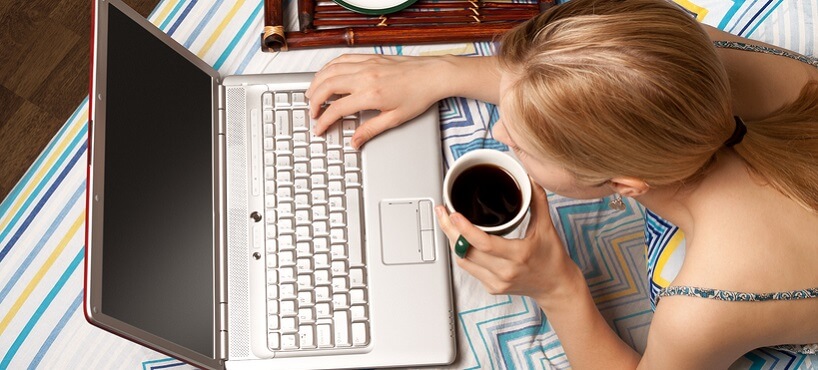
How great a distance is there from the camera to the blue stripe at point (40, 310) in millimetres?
808

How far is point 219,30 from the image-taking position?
911mm

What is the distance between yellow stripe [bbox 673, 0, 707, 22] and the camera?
0.89 m

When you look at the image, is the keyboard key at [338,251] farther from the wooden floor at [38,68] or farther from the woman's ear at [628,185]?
the wooden floor at [38,68]

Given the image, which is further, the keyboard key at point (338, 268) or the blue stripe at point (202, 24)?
the blue stripe at point (202, 24)

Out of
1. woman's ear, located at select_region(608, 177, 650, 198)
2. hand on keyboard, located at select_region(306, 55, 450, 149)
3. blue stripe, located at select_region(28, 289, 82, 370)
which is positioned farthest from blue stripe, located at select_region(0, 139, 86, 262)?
woman's ear, located at select_region(608, 177, 650, 198)

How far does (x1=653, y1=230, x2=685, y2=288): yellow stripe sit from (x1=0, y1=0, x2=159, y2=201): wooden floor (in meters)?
1.07

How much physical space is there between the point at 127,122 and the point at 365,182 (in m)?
0.28

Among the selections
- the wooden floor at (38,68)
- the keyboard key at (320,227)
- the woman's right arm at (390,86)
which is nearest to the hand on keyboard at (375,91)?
the woman's right arm at (390,86)

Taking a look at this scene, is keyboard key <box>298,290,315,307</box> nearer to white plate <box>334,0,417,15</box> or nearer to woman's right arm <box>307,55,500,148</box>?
woman's right arm <box>307,55,500,148</box>

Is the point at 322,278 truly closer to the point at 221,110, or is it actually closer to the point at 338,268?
the point at 338,268

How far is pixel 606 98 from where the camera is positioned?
52 cm

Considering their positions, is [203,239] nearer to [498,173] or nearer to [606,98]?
[498,173]

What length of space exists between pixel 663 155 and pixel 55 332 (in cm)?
72

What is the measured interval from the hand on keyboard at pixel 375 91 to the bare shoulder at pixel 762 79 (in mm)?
328
